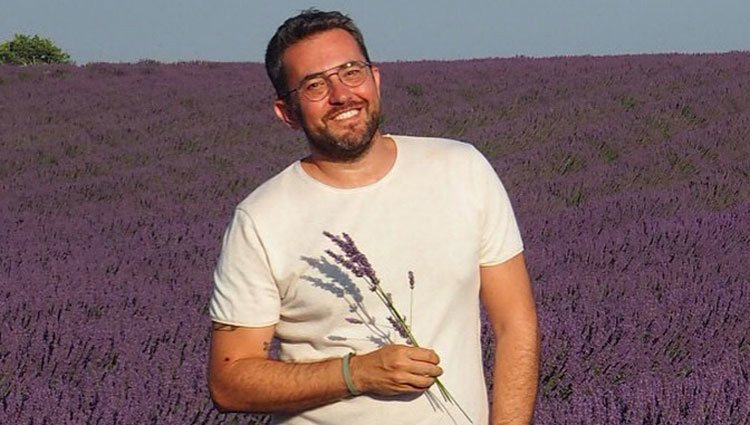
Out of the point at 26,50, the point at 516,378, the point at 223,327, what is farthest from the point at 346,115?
the point at 26,50

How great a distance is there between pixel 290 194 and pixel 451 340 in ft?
1.09

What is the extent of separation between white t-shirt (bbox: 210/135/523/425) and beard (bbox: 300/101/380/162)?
0.05m

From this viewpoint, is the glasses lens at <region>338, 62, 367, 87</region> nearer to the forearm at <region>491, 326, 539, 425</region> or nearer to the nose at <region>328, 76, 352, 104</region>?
the nose at <region>328, 76, 352, 104</region>

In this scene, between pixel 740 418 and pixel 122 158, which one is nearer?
pixel 740 418

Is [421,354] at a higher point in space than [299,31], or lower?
lower

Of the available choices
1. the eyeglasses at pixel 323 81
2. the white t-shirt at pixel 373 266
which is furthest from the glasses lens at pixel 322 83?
the white t-shirt at pixel 373 266

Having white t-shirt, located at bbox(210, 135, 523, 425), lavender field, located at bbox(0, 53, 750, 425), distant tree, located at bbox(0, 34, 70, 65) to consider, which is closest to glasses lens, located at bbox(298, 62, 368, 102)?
white t-shirt, located at bbox(210, 135, 523, 425)

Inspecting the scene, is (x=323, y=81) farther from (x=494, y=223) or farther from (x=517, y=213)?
(x=517, y=213)

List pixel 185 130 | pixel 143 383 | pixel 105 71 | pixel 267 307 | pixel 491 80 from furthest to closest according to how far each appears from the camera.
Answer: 1. pixel 105 71
2. pixel 491 80
3. pixel 185 130
4. pixel 143 383
5. pixel 267 307

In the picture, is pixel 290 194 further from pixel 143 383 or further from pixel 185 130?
pixel 185 130

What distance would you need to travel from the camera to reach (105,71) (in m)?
17.7

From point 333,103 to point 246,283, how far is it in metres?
0.30

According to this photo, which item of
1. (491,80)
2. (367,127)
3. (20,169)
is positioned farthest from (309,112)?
(491,80)

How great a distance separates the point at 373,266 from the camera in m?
1.80
